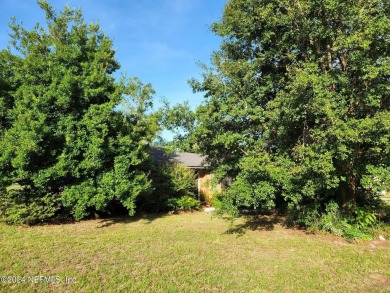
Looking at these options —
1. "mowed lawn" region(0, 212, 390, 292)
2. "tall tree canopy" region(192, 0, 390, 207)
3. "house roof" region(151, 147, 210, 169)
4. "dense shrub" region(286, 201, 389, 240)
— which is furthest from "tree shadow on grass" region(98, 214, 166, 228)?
"dense shrub" region(286, 201, 389, 240)

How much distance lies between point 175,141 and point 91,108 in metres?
3.78

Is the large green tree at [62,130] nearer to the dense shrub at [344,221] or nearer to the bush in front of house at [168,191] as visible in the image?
the bush in front of house at [168,191]

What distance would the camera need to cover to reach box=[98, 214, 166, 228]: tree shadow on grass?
38.2 feet

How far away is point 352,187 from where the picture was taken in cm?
951

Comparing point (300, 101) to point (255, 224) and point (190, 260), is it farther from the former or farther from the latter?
point (255, 224)

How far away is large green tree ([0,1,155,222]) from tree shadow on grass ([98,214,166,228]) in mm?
1141

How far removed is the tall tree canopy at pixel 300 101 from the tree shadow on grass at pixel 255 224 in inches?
89.4

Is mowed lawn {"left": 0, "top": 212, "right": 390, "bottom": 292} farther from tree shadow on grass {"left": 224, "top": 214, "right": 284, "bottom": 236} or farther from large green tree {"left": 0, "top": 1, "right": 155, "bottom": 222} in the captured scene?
large green tree {"left": 0, "top": 1, "right": 155, "bottom": 222}

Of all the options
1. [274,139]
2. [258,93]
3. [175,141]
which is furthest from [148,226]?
[258,93]

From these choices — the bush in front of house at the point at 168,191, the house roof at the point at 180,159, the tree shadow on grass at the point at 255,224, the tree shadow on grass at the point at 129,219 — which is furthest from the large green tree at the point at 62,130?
the house roof at the point at 180,159

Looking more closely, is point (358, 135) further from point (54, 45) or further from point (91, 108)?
point (54, 45)

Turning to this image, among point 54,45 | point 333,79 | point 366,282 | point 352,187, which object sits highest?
point 54,45

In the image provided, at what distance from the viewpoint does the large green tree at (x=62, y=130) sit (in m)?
10.1

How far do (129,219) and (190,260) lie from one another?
6524 mm
